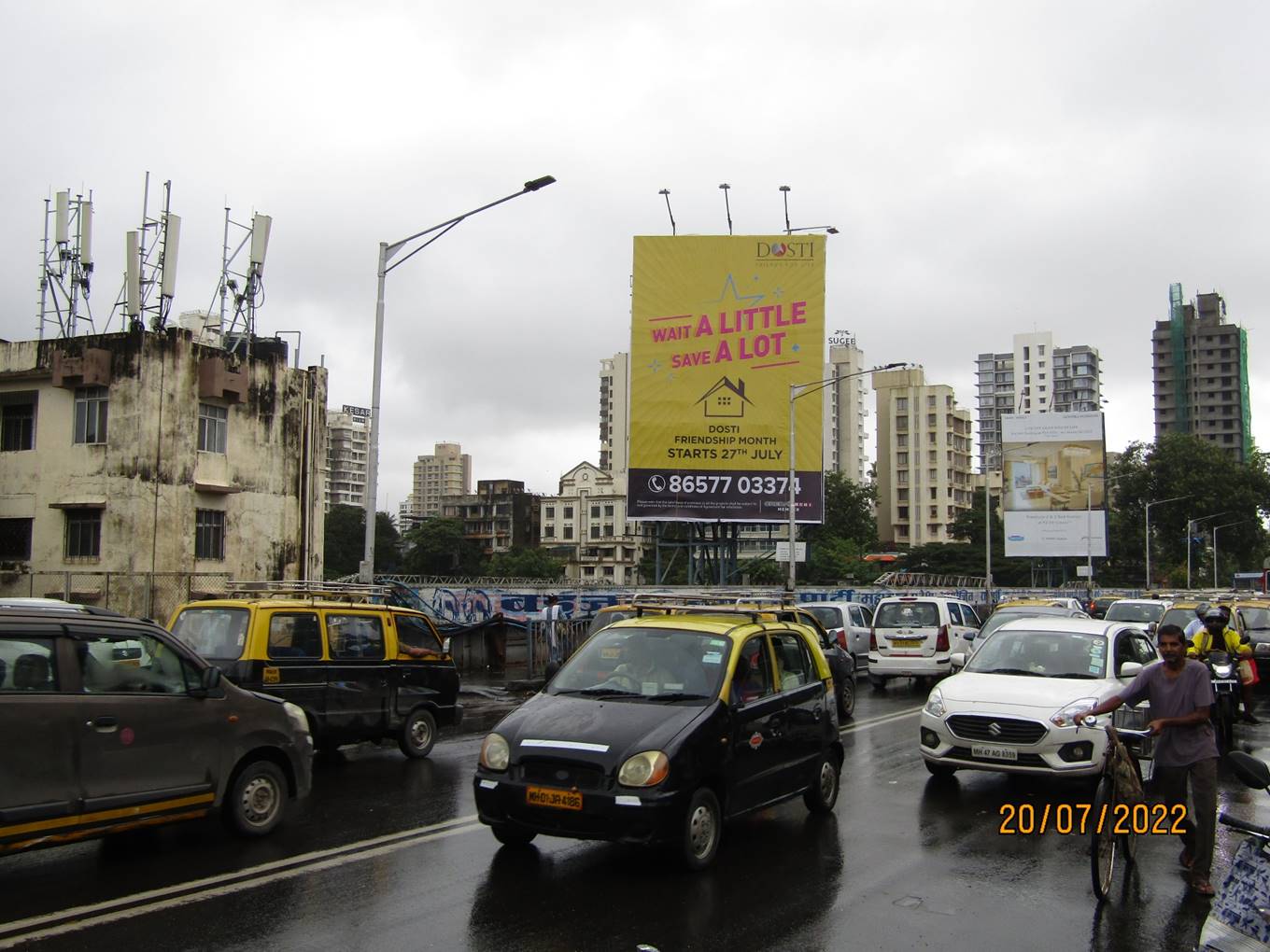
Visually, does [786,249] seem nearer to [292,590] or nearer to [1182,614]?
[1182,614]

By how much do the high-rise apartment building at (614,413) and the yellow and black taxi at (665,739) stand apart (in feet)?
421

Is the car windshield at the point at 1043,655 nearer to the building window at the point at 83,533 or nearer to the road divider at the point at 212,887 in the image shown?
the road divider at the point at 212,887

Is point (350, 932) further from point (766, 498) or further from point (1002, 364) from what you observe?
point (1002, 364)

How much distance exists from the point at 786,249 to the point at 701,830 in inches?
1268

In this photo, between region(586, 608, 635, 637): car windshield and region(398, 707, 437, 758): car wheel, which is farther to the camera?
region(398, 707, 437, 758): car wheel

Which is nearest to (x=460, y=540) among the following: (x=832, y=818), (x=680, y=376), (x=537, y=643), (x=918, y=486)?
(x=918, y=486)

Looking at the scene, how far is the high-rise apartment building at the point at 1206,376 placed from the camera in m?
146

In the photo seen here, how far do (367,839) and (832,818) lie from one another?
3758 millimetres

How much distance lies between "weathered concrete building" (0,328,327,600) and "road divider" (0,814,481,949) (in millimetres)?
21634

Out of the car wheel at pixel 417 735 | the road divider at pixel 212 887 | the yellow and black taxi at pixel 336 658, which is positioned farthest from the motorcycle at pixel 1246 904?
the car wheel at pixel 417 735

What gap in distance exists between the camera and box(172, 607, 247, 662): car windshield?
1053 centimetres

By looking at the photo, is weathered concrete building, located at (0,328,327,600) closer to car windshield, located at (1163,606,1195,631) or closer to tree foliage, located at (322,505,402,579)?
car windshield, located at (1163,606,1195,631)

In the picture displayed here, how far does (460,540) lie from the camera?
10912 cm

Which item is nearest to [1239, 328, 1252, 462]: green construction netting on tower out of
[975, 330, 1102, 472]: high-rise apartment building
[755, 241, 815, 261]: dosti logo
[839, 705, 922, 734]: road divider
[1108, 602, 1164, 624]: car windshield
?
[975, 330, 1102, 472]: high-rise apartment building
